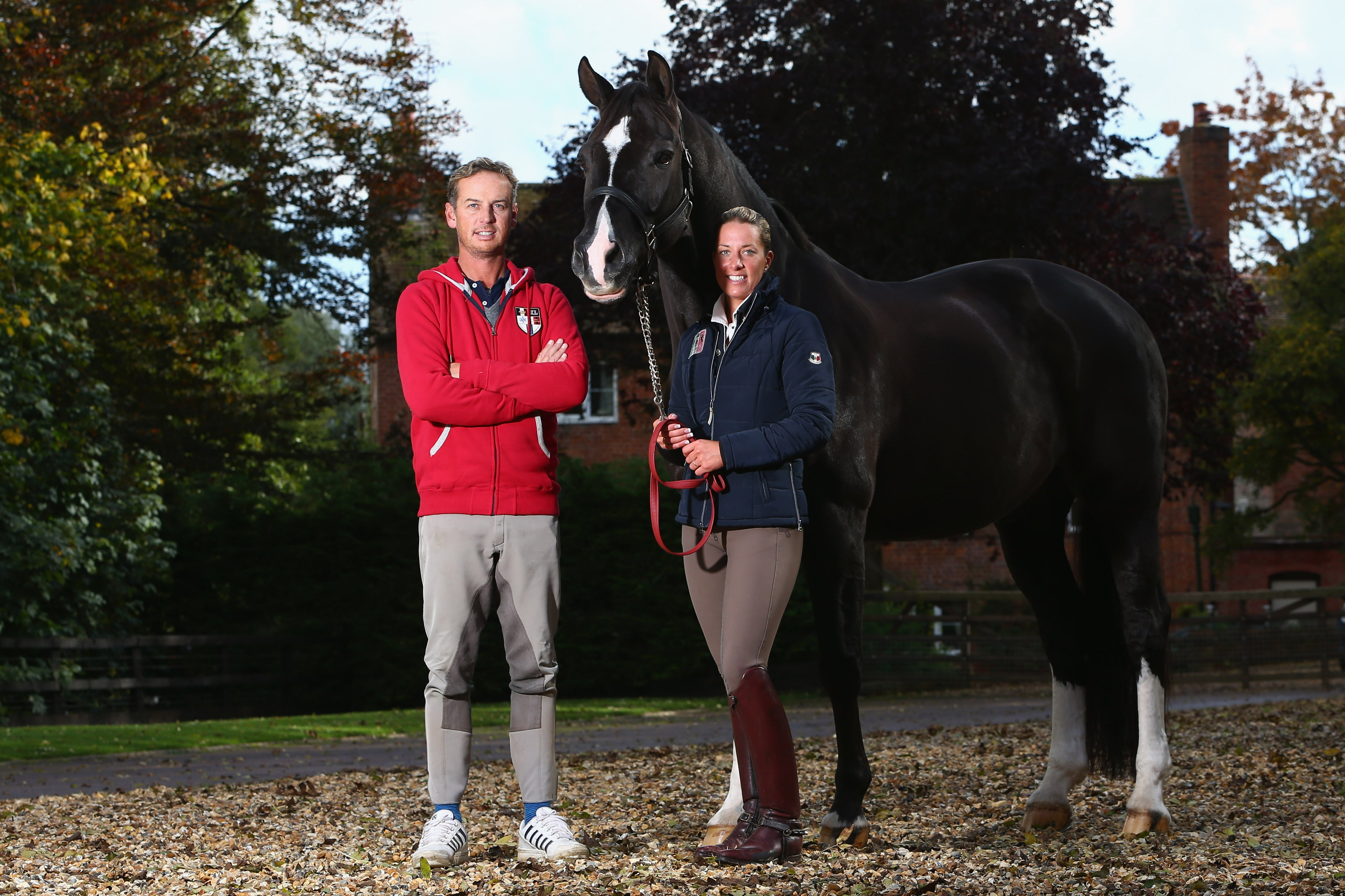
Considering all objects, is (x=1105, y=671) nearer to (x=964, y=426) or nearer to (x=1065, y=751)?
(x=1065, y=751)

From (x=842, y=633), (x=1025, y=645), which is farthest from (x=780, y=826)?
(x=1025, y=645)

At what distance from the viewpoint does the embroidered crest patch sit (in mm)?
4543

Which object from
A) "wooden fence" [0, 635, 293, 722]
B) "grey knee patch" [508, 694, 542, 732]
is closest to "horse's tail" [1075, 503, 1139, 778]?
"grey knee patch" [508, 694, 542, 732]

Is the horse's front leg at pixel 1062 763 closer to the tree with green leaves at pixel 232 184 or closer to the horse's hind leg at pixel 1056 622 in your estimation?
the horse's hind leg at pixel 1056 622

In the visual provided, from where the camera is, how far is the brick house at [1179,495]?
2283 cm

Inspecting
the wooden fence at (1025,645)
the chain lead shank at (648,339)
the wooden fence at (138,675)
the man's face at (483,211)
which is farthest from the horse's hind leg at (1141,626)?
the wooden fence at (138,675)

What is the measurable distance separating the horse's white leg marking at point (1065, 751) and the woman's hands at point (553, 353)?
254 cm

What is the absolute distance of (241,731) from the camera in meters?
11.6

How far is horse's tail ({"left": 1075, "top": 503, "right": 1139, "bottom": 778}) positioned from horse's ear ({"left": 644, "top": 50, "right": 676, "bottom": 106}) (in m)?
2.69

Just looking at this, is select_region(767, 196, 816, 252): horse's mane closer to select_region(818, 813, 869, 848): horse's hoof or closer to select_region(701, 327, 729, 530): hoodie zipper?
select_region(701, 327, 729, 530): hoodie zipper

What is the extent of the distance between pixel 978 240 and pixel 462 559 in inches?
473

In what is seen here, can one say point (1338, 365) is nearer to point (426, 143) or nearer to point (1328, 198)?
point (1328, 198)

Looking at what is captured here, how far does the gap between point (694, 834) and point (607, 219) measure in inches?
94.2

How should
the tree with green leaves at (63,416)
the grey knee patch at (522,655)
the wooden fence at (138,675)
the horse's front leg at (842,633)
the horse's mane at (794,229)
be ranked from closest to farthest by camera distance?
the grey knee patch at (522,655)
the horse's front leg at (842,633)
the horse's mane at (794,229)
the tree with green leaves at (63,416)
the wooden fence at (138,675)
